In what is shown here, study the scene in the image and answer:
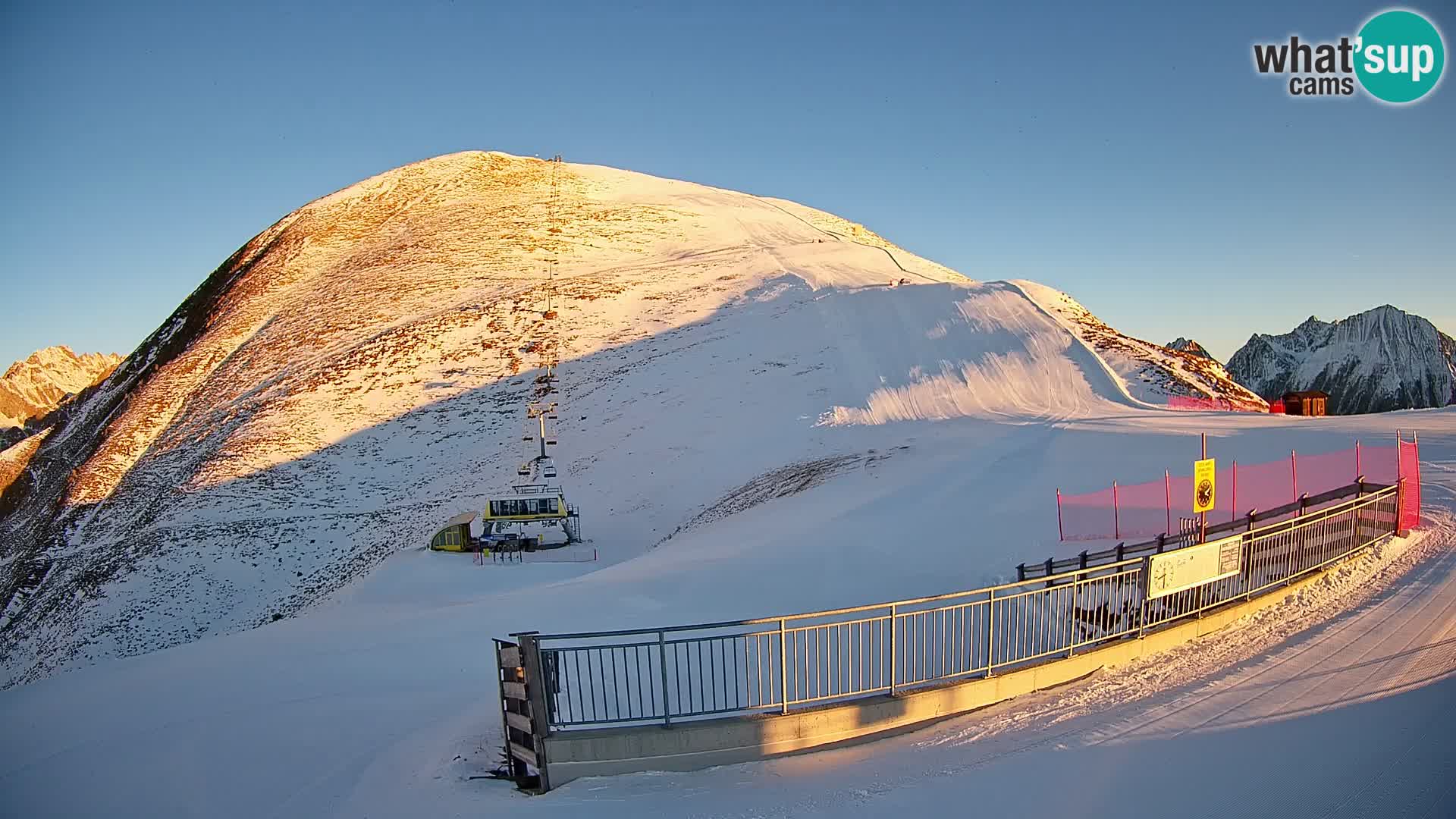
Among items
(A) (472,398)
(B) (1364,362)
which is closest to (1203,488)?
(A) (472,398)

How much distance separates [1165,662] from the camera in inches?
375

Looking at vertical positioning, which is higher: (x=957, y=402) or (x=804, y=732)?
(x=957, y=402)

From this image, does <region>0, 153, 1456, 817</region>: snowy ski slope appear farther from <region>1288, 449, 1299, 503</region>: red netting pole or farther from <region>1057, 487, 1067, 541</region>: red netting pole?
<region>1288, 449, 1299, 503</region>: red netting pole

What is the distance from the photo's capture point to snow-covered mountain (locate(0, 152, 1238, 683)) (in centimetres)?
3309

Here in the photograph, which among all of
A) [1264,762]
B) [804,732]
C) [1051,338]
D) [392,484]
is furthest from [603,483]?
[1264,762]

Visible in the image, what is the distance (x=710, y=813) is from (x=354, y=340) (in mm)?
51899

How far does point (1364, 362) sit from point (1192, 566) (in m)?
150

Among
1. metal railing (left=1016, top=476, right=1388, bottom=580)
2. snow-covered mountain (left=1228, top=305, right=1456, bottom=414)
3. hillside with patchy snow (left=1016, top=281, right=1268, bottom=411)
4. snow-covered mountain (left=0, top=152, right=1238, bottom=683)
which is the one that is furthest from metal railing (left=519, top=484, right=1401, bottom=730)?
snow-covered mountain (left=1228, top=305, right=1456, bottom=414)

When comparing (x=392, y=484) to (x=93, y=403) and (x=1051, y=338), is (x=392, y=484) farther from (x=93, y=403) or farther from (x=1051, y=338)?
(x=93, y=403)

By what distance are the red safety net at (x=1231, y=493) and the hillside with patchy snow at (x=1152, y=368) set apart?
16032 millimetres

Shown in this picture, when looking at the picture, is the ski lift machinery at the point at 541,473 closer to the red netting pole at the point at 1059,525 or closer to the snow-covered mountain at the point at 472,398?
the snow-covered mountain at the point at 472,398

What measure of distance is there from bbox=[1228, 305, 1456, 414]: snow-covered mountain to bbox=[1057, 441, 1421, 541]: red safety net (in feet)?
388

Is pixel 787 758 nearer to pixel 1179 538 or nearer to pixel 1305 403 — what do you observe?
pixel 1179 538

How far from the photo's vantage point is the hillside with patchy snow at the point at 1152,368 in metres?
35.2
